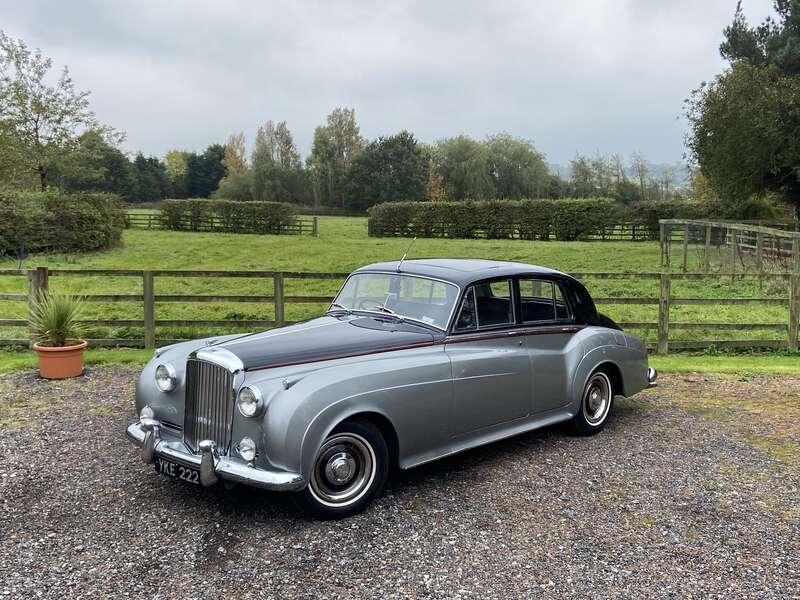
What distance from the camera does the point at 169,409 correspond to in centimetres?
454

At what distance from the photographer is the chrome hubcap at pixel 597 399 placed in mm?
6062

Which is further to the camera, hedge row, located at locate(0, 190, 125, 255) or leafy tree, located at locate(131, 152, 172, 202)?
leafy tree, located at locate(131, 152, 172, 202)

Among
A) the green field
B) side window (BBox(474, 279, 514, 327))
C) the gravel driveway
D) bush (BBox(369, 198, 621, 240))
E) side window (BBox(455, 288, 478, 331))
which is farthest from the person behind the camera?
bush (BBox(369, 198, 621, 240))

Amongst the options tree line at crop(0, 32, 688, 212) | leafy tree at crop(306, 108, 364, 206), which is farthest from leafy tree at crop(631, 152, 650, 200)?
leafy tree at crop(306, 108, 364, 206)

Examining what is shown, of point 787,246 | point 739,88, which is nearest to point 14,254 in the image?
point 787,246

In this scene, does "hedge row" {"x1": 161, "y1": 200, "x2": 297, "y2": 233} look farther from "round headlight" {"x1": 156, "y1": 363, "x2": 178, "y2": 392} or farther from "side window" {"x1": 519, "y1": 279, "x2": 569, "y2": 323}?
"round headlight" {"x1": 156, "y1": 363, "x2": 178, "y2": 392}

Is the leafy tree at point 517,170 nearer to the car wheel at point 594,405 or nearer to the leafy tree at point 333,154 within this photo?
the leafy tree at point 333,154

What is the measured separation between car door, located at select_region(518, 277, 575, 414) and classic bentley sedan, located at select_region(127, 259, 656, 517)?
0.01 metres

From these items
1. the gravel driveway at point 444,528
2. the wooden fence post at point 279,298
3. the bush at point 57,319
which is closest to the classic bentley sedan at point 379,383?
the gravel driveway at point 444,528

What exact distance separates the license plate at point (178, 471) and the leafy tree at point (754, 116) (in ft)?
85.8

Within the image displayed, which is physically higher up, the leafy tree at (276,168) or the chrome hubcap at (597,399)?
the leafy tree at (276,168)

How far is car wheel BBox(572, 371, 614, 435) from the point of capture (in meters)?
5.94

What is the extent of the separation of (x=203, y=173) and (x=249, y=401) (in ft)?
314

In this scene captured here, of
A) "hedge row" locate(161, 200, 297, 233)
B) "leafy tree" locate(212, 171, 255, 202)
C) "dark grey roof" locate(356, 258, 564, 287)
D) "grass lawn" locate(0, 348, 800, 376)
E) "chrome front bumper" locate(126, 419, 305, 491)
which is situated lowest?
"grass lawn" locate(0, 348, 800, 376)
